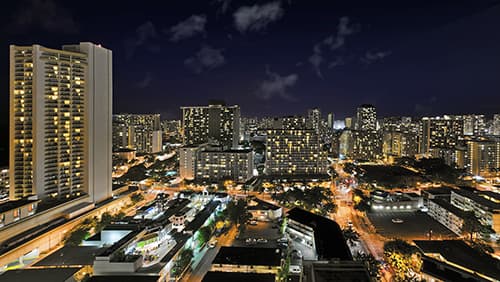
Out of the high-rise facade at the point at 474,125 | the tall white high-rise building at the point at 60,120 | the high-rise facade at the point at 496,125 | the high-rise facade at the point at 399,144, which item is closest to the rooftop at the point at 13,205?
the tall white high-rise building at the point at 60,120

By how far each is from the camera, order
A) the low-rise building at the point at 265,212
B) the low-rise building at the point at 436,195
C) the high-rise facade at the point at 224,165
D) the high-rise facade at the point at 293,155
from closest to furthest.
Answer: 1. the low-rise building at the point at 265,212
2. the low-rise building at the point at 436,195
3. the high-rise facade at the point at 224,165
4. the high-rise facade at the point at 293,155

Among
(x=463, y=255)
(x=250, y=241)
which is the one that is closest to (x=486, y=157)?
(x=463, y=255)

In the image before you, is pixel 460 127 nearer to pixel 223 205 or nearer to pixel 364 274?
pixel 223 205

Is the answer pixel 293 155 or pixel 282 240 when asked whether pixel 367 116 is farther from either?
pixel 282 240

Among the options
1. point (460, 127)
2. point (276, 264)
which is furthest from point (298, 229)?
point (460, 127)

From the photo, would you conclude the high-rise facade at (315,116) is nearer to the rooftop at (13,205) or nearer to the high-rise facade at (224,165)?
the high-rise facade at (224,165)

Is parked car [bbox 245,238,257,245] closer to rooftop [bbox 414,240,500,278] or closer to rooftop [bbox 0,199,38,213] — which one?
rooftop [bbox 414,240,500,278]

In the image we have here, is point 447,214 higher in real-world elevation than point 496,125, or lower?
lower
